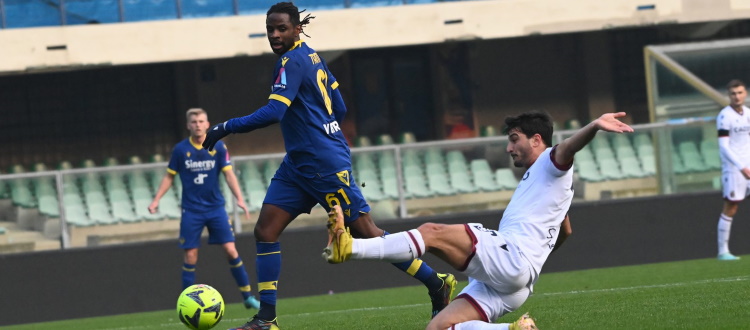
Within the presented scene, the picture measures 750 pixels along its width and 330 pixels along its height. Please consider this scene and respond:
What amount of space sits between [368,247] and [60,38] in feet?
53.3

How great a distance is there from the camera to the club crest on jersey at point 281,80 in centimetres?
823

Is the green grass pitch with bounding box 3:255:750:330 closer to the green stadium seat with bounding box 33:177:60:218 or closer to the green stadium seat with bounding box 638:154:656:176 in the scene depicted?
the green stadium seat with bounding box 33:177:60:218

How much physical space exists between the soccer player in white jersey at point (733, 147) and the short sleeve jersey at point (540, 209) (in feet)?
25.8

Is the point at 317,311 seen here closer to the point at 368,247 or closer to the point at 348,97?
the point at 368,247

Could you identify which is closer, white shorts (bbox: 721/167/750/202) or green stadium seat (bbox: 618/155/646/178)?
white shorts (bbox: 721/167/750/202)

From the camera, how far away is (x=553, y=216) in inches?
283

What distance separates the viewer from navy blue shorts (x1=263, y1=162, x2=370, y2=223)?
848 cm

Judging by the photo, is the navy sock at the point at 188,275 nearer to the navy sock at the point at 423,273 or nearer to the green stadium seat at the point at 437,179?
the green stadium seat at the point at 437,179

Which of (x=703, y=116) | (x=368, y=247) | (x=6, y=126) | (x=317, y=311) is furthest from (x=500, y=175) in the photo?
(x=6, y=126)

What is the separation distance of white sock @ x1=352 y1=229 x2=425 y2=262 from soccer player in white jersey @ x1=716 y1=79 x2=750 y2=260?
344 inches

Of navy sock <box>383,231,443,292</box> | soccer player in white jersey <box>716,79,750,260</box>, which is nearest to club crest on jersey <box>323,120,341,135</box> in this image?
navy sock <box>383,231,443,292</box>

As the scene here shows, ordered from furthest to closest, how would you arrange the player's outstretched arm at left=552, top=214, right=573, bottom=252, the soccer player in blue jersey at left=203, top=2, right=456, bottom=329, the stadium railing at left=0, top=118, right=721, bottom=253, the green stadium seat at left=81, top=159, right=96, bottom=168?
1. the green stadium seat at left=81, top=159, right=96, bottom=168
2. the stadium railing at left=0, top=118, right=721, bottom=253
3. the soccer player in blue jersey at left=203, top=2, right=456, bottom=329
4. the player's outstretched arm at left=552, top=214, right=573, bottom=252

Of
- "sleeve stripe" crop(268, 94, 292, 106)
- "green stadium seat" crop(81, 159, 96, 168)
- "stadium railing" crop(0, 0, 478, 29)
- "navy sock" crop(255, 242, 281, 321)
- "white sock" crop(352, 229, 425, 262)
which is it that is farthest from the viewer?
"green stadium seat" crop(81, 159, 96, 168)

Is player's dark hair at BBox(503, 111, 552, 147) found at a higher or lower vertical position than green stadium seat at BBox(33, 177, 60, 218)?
higher
